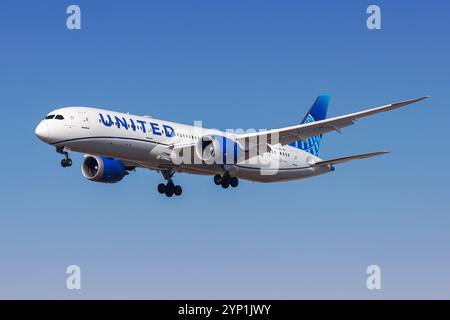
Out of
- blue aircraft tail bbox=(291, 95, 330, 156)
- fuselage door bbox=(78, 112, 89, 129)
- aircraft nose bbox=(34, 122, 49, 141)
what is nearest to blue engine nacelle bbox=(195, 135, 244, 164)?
fuselage door bbox=(78, 112, 89, 129)

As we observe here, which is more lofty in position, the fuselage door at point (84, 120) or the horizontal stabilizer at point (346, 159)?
the fuselage door at point (84, 120)

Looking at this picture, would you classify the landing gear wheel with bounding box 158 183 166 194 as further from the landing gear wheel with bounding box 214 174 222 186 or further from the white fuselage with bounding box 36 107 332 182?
the landing gear wheel with bounding box 214 174 222 186

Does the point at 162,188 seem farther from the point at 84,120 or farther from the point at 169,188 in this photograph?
the point at 84,120

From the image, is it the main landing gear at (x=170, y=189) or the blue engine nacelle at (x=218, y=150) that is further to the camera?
the main landing gear at (x=170, y=189)

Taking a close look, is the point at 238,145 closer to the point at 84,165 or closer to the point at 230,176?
the point at 230,176

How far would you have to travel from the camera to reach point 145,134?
49156 mm

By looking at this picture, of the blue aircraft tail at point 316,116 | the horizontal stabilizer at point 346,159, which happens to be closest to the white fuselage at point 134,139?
the horizontal stabilizer at point 346,159

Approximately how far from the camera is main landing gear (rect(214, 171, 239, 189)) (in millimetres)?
52156

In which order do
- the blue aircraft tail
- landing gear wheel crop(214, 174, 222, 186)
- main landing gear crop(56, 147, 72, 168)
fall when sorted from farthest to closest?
the blue aircraft tail
landing gear wheel crop(214, 174, 222, 186)
main landing gear crop(56, 147, 72, 168)

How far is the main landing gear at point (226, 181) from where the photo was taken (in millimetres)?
52156

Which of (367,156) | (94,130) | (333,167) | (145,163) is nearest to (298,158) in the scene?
(333,167)

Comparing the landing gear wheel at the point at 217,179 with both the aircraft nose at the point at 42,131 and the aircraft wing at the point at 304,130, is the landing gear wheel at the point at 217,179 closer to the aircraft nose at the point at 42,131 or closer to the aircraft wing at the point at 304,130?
the aircraft wing at the point at 304,130

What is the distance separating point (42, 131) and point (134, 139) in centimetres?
509

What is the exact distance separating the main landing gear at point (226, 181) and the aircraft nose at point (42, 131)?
11.1 metres
